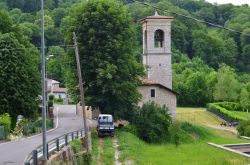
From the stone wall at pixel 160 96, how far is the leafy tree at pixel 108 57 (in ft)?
24.4

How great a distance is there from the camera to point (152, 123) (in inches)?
2340

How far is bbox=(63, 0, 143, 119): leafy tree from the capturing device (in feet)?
181

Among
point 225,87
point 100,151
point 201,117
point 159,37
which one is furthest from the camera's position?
point 225,87

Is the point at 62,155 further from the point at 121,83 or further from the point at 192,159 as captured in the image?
the point at 121,83

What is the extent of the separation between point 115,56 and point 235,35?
379 ft

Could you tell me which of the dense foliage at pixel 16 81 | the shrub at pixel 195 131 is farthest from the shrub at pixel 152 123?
the dense foliage at pixel 16 81

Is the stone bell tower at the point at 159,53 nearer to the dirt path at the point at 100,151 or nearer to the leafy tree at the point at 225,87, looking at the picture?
the dirt path at the point at 100,151

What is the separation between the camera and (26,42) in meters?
66.5

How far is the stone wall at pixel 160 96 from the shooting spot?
6562 centimetres

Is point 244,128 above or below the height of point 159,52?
below

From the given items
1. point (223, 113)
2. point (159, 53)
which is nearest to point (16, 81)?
point (159, 53)

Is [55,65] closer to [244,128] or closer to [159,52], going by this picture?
[159,52]

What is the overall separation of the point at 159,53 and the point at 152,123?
41.2 feet

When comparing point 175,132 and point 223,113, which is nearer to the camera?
point 175,132
